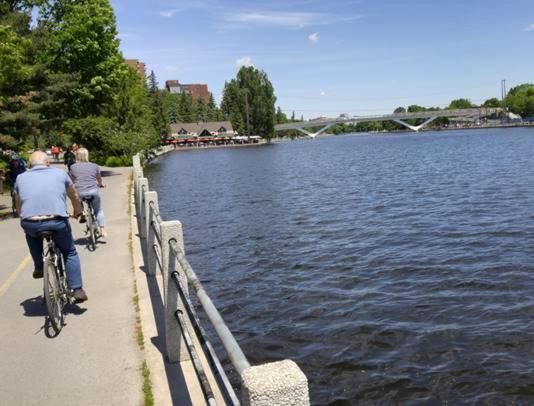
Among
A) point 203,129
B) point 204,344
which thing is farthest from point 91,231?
point 203,129

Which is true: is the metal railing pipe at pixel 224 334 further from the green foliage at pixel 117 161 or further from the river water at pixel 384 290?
the green foliage at pixel 117 161

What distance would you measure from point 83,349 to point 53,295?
35.9 inches

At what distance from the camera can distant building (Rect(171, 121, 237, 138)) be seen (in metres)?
151

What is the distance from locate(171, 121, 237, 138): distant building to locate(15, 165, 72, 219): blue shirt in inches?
5671

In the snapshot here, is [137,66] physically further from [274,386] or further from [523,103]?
[523,103]

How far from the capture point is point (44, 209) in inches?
250

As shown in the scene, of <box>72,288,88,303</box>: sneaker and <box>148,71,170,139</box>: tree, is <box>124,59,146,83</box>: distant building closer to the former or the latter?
<box>148,71,170,139</box>: tree

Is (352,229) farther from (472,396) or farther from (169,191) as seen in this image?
(169,191)

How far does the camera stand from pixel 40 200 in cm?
635

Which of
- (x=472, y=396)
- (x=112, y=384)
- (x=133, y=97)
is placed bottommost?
(x=472, y=396)

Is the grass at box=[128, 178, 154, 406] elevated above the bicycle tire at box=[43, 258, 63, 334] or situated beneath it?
situated beneath

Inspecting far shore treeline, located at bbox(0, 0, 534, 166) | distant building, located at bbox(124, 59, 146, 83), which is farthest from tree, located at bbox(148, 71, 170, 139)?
far shore treeline, located at bbox(0, 0, 534, 166)

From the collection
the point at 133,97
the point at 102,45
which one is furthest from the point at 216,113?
the point at 102,45

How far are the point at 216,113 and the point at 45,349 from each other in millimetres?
171970
